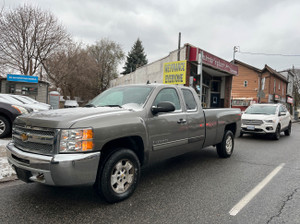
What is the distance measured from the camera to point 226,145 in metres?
6.04

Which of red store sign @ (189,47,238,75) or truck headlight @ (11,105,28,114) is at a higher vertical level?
red store sign @ (189,47,238,75)

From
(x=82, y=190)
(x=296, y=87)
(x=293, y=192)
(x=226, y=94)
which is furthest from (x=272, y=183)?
(x=296, y=87)

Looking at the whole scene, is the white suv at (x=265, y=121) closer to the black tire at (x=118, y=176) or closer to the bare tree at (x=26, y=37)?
the black tire at (x=118, y=176)

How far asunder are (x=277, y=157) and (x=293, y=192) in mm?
2876

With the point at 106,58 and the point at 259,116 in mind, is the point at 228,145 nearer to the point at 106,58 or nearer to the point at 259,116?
the point at 259,116

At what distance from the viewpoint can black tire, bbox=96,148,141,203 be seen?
117 inches

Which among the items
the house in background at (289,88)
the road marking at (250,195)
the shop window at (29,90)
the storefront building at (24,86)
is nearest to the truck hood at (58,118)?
the road marking at (250,195)

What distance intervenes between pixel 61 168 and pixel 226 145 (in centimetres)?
462

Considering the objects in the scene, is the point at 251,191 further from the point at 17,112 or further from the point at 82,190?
the point at 17,112

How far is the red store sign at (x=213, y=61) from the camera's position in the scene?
52.1 ft

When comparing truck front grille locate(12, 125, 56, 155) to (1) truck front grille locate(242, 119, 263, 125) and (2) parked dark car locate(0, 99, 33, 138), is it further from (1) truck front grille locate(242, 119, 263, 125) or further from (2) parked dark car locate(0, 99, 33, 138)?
(1) truck front grille locate(242, 119, 263, 125)

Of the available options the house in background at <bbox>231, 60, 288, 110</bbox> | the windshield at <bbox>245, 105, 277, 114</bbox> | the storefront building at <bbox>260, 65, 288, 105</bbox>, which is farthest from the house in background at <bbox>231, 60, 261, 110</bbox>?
the windshield at <bbox>245, 105, 277, 114</bbox>

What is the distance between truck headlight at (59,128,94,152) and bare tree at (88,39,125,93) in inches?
1700

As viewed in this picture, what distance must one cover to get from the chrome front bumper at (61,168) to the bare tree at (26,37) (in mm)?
19925
